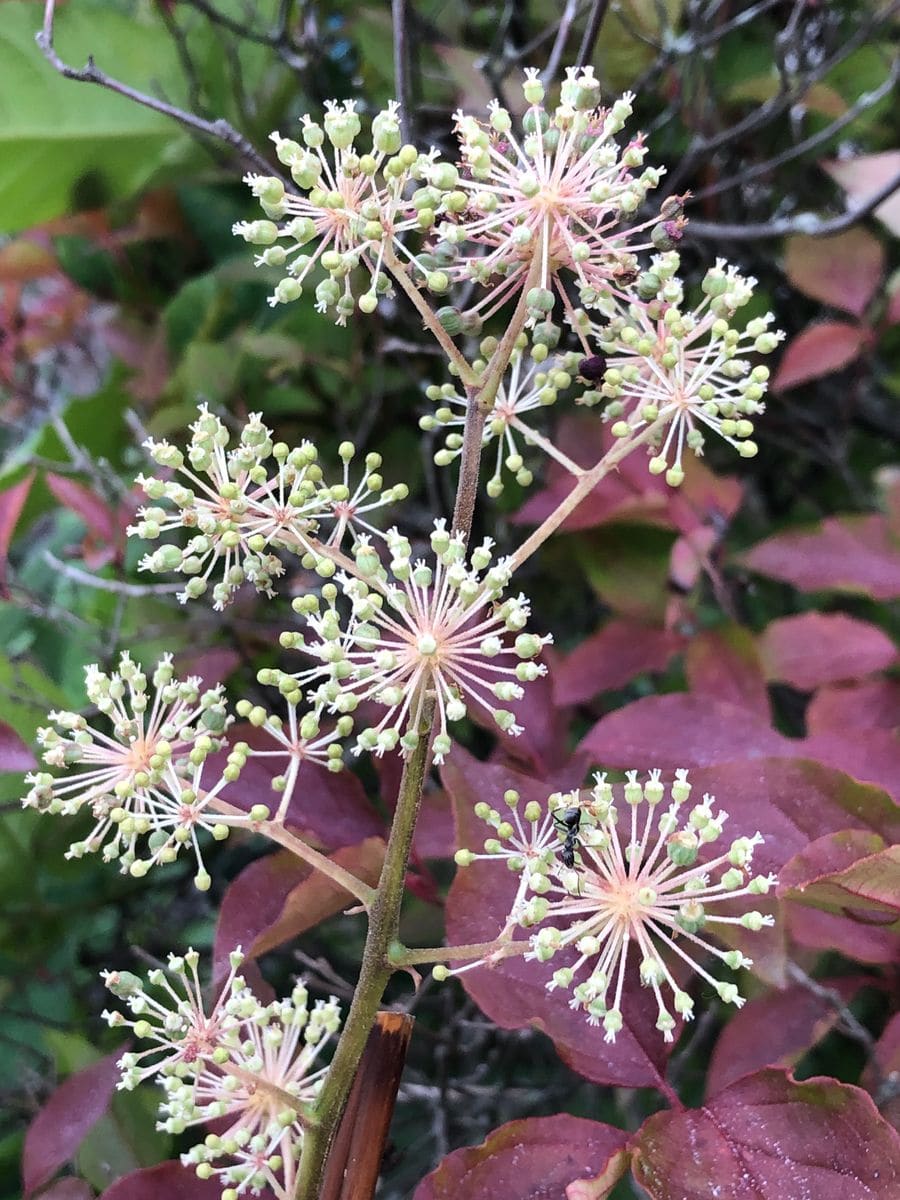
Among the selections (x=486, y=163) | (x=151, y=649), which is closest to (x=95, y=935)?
(x=151, y=649)

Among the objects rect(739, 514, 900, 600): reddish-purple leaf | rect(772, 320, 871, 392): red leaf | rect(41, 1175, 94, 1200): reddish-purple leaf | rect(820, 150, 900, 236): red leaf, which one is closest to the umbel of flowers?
rect(41, 1175, 94, 1200): reddish-purple leaf

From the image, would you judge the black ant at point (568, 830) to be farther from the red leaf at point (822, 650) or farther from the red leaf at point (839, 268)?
the red leaf at point (839, 268)

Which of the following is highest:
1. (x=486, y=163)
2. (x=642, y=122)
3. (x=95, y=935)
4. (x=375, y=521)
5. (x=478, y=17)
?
(x=478, y=17)

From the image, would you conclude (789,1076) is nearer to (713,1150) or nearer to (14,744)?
(713,1150)

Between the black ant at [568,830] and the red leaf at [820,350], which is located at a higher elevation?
the red leaf at [820,350]

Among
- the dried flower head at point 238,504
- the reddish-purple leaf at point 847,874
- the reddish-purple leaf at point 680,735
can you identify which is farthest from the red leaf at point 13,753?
the reddish-purple leaf at point 847,874

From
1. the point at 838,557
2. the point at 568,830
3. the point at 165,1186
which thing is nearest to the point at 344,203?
the point at 568,830

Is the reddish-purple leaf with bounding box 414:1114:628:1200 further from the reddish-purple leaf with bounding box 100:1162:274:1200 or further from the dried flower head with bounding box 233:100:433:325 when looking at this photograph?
the dried flower head with bounding box 233:100:433:325
